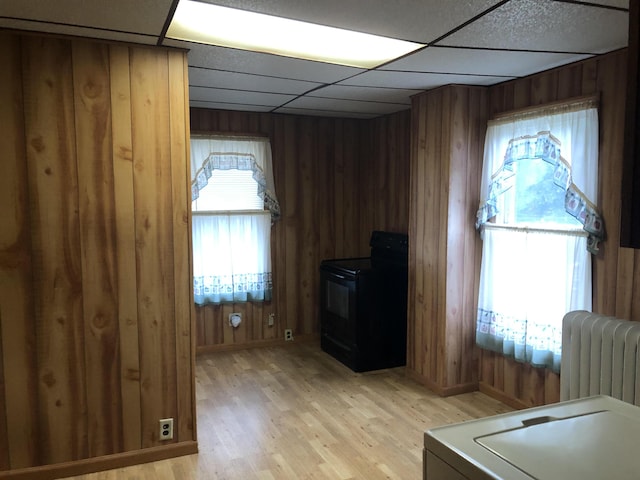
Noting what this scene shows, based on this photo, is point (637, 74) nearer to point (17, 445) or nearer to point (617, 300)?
point (617, 300)

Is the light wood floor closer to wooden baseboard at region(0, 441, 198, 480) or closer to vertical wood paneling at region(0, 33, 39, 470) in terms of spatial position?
wooden baseboard at region(0, 441, 198, 480)

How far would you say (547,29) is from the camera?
89.3 inches

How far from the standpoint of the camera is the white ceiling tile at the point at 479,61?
2.66 metres

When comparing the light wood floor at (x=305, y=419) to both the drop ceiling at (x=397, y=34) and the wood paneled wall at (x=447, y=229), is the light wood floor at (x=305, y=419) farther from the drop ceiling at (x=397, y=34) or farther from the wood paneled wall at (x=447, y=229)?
the drop ceiling at (x=397, y=34)

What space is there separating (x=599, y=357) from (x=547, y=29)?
5.52 feet

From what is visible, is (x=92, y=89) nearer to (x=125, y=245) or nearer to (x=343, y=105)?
(x=125, y=245)

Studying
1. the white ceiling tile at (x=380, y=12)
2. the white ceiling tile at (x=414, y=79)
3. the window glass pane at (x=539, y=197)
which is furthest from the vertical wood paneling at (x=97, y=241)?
the window glass pane at (x=539, y=197)

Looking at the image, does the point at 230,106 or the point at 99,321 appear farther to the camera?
the point at 230,106

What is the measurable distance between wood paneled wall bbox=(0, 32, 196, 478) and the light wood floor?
13.4 inches

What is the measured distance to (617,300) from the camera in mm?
2719

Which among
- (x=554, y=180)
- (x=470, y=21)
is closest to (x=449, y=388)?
(x=554, y=180)

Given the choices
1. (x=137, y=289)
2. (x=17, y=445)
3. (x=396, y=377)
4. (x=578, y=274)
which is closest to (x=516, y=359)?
(x=578, y=274)

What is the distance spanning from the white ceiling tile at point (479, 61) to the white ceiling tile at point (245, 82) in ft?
2.53

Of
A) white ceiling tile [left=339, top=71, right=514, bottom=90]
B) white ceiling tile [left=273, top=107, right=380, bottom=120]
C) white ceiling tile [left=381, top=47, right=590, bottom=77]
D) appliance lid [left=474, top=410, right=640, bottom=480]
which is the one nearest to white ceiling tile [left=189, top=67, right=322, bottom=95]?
white ceiling tile [left=339, top=71, right=514, bottom=90]
